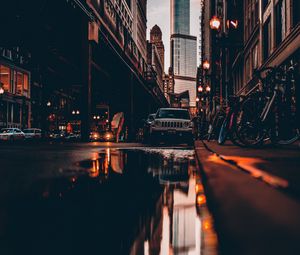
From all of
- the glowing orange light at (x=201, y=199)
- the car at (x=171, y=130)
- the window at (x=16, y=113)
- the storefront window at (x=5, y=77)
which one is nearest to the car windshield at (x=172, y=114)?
the car at (x=171, y=130)

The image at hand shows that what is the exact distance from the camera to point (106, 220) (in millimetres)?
2080

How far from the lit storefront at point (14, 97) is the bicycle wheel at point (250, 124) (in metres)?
44.7

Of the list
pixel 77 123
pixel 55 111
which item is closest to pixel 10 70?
pixel 55 111

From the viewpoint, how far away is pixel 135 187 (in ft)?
11.2

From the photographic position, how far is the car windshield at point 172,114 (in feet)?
63.4

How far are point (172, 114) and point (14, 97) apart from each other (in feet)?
123

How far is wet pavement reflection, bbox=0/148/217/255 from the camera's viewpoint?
1594mm

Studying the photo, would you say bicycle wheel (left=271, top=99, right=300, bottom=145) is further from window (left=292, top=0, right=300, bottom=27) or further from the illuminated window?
the illuminated window

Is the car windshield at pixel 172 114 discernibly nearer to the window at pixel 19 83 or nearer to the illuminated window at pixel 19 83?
the window at pixel 19 83

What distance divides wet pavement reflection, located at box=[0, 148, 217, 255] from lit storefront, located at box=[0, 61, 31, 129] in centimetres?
4871

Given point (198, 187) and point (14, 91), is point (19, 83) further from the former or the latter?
point (198, 187)

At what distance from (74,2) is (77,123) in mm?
64859

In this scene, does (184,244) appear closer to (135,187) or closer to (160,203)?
(160,203)

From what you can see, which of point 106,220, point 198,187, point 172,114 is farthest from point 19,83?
point 106,220
